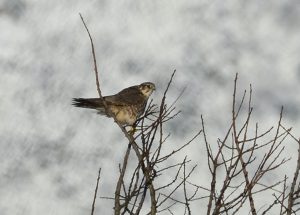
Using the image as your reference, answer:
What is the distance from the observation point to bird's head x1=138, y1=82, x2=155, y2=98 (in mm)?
9809

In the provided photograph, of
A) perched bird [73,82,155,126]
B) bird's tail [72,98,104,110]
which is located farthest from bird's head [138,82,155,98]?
bird's tail [72,98,104,110]

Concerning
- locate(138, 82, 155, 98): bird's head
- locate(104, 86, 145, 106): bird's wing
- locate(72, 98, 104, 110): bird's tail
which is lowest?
locate(72, 98, 104, 110): bird's tail

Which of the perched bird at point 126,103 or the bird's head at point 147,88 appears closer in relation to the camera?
the perched bird at point 126,103

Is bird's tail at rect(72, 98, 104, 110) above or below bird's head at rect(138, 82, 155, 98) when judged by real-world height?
below

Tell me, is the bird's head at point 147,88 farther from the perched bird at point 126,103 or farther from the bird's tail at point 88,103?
the bird's tail at point 88,103

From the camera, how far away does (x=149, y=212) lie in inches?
190

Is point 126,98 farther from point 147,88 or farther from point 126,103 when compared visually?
point 147,88

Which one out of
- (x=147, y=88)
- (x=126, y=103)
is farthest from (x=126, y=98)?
(x=147, y=88)

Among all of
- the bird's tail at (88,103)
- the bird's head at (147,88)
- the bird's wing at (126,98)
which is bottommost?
the bird's tail at (88,103)

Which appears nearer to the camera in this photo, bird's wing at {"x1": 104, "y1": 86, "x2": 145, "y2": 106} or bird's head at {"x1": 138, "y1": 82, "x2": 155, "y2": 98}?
bird's wing at {"x1": 104, "y1": 86, "x2": 145, "y2": 106}

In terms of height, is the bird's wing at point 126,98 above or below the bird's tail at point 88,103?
above

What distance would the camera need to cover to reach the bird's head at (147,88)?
9.81m

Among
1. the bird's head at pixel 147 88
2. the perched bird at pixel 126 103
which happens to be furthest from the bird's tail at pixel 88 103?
the bird's head at pixel 147 88

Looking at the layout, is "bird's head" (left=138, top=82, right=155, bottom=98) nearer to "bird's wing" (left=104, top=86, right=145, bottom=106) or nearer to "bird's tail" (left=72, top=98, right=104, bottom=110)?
"bird's wing" (left=104, top=86, right=145, bottom=106)
